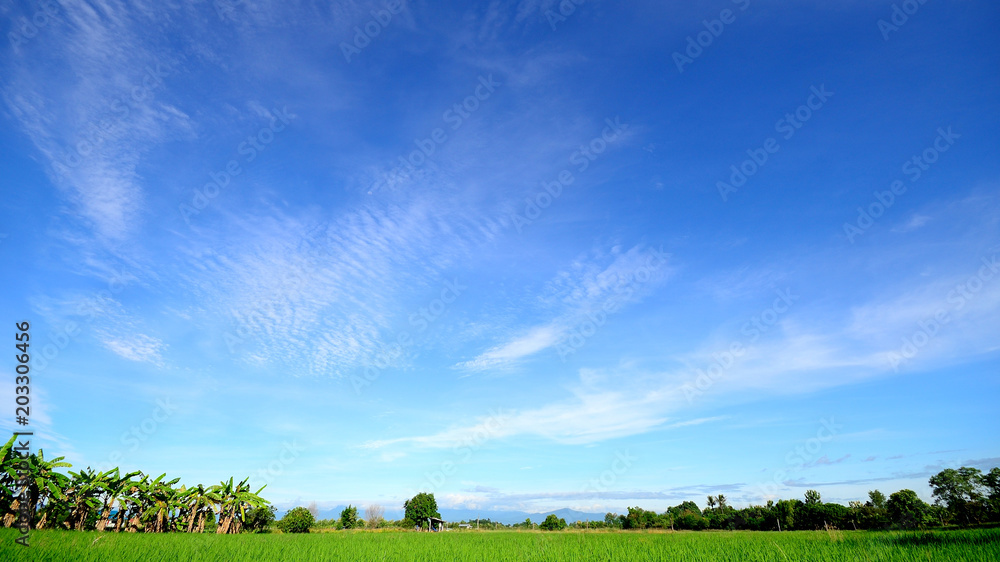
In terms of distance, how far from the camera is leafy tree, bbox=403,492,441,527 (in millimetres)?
49094

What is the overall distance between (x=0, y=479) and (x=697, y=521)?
61300 mm

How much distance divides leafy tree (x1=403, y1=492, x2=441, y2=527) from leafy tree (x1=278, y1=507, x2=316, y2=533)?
911 inches

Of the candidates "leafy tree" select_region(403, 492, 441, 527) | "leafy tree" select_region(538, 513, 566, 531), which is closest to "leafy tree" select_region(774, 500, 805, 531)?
"leafy tree" select_region(538, 513, 566, 531)

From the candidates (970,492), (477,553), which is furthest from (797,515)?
(477,553)

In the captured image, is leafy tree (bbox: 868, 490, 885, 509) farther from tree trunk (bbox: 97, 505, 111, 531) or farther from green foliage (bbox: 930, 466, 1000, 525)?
tree trunk (bbox: 97, 505, 111, 531)

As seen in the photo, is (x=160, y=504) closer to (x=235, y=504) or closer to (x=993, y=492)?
(x=235, y=504)

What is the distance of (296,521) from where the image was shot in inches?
1066

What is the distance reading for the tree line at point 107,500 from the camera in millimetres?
11055

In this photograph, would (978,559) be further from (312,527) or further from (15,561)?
(312,527)

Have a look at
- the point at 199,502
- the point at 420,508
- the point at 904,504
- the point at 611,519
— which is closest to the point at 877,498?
the point at 904,504

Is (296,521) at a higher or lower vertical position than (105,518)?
lower

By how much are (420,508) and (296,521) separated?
2582 cm

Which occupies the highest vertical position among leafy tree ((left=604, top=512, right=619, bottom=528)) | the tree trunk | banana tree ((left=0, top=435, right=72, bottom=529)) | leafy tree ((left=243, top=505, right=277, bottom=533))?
Answer: banana tree ((left=0, top=435, right=72, bottom=529))

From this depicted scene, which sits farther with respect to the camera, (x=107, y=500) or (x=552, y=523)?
(x=552, y=523)
